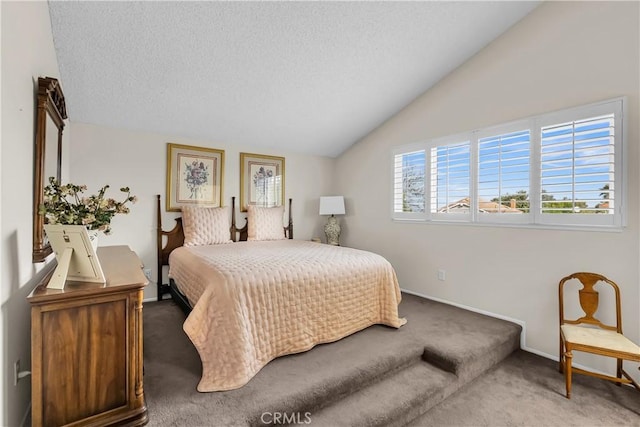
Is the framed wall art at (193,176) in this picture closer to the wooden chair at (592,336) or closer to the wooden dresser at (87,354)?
the wooden dresser at (87,354)

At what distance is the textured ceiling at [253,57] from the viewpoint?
7.27 feet

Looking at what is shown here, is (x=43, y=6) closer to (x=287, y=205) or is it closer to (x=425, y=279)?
(x=287, y=205)

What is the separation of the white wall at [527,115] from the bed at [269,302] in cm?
102

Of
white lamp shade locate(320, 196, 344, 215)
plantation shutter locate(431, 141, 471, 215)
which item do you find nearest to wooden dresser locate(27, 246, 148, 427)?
plantation shutter locate(431, 141, 471, 215)

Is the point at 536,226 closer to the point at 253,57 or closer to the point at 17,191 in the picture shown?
the point at 253,57

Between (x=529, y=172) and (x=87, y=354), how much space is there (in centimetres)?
337

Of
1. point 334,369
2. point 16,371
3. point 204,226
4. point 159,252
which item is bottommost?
point 334,369

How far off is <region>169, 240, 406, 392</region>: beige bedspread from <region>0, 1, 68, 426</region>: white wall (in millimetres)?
751

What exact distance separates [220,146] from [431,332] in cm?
333

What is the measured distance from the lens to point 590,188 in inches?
91.1

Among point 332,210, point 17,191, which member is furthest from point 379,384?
point 332,210

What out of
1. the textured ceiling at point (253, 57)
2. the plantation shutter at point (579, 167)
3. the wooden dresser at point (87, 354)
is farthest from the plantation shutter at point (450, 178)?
the wooden dresser at point (87, 354)

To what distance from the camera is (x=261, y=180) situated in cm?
434

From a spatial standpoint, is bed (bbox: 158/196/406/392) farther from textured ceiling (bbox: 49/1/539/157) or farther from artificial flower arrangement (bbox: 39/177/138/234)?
textured ceiling (bbox: 49/1/539/157)
